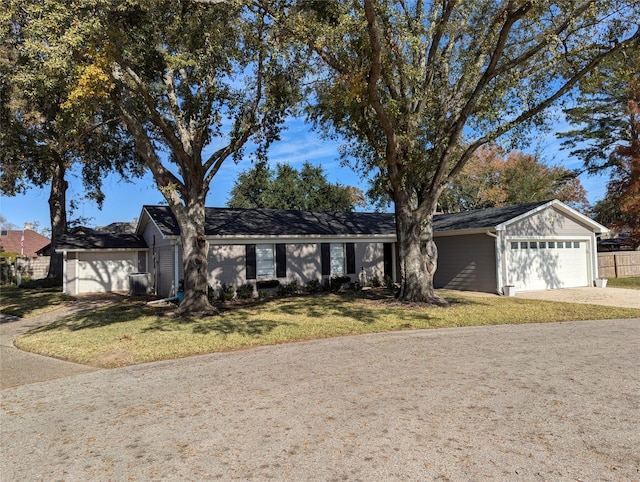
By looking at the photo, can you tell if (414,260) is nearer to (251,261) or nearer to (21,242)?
(251,261)

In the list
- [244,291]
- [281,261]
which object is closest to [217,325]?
[244,291]

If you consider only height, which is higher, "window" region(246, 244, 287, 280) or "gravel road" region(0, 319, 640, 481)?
"window" region(246, 244, 287, 280)

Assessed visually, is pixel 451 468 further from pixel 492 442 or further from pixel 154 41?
pixel 154 41

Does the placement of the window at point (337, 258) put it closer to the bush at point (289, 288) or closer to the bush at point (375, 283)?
the bush at point (375, 283)

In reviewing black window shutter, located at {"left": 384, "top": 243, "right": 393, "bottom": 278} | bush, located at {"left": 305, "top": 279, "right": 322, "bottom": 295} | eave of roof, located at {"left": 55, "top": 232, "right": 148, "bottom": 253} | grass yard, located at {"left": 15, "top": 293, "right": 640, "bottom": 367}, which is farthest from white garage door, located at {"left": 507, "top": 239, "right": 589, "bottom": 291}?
eave of roof, located at {"left": 55, "top": 232, "right": 148, "bottom": 253}

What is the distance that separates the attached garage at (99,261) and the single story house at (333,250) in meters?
0.05

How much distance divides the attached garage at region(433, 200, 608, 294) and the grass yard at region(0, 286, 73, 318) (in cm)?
1599

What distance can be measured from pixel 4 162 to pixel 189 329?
16339mm

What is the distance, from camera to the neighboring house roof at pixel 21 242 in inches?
2137

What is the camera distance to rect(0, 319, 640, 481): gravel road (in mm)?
3564

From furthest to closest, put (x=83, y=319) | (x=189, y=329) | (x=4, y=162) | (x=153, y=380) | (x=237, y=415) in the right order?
(x=4, y=162) < (x=83, y=319) < (x=189, y=329) < (x=153, y=380) < (x=237, y=415)

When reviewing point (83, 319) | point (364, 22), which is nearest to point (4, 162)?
point (83, 319)

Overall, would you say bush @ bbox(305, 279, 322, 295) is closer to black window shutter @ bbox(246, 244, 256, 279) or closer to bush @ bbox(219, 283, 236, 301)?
black window shutter @ bbox(246, 244, 256, 279)

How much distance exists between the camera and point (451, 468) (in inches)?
137
